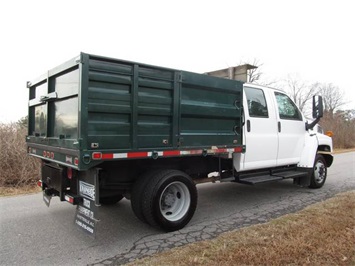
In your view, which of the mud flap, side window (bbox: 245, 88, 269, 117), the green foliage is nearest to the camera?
the mud flap

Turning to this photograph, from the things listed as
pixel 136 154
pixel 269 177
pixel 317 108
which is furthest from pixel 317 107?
pixel 136 154

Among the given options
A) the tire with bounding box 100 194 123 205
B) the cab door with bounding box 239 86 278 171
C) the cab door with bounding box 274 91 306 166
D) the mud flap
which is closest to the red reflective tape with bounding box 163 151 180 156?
the mud flap

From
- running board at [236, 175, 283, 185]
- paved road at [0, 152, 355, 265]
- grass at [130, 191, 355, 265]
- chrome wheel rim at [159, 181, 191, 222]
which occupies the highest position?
running board at [236, 175, 283, 185]

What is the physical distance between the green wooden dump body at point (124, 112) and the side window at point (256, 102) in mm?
572

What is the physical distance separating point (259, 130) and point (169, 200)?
246cm

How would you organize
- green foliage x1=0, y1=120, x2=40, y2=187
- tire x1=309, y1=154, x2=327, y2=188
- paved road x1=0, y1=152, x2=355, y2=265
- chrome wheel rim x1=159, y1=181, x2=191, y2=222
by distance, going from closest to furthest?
paved road x1=0, y1=152, x2=355, y2=265 < chrome wheel rim x1=159, y1=181, x2=191, y2=222 < tire x1=309, y1=154, x2=327, y2=188 < green foliage x1=0, y1=120, x2=40, y2=187

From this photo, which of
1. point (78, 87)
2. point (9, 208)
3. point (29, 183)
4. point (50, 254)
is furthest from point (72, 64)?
point (29, 183)

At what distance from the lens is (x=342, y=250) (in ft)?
11.3

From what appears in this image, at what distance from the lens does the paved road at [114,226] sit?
366 centimetres

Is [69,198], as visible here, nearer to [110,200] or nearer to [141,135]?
[141,135]

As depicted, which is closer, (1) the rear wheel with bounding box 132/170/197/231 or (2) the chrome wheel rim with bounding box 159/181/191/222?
(1) the rear wheel with bounding box 132/170/197/231

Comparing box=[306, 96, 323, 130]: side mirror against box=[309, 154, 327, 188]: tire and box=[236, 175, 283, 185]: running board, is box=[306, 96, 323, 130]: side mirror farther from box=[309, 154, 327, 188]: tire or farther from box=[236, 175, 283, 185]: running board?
box=[236, 175, 283, 185]: running board

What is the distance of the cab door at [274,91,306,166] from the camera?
6465 millimetres

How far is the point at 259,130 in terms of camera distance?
19.4ft
